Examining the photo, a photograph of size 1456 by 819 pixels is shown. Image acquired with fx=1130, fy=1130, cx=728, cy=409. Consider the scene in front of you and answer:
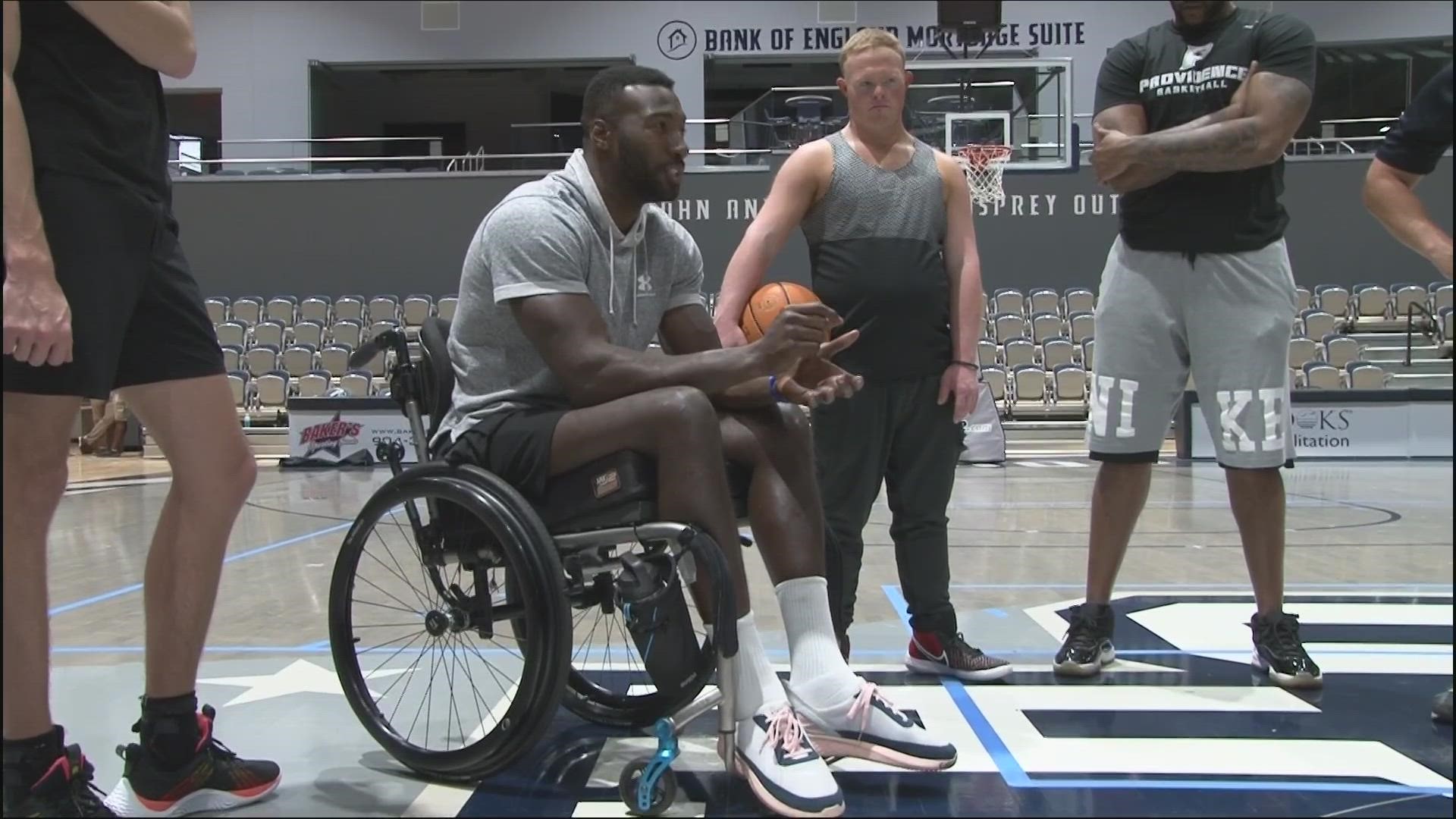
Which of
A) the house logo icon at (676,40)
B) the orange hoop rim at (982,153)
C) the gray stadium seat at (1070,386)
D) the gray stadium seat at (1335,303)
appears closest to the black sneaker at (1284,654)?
the orange hoop rim at (982,153)

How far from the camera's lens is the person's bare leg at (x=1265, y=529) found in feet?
8.73

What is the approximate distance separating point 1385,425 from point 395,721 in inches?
377

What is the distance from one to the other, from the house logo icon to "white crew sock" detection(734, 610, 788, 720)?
15.2 m

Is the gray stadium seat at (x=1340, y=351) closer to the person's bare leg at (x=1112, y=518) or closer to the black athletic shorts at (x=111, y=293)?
the person's bare leg at (x=1112, y=518)

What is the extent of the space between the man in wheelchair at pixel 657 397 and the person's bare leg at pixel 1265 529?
1109mm

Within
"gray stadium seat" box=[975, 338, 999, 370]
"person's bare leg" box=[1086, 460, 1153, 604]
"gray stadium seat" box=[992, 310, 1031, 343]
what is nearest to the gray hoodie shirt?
"person's bare leg" box=[1086, 460, 1153, 604]

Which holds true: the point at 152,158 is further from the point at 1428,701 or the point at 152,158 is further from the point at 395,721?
the point at 1428,701

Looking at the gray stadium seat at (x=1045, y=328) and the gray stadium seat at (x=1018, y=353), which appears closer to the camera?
the gray stadium seat at (x=1018, y=353)

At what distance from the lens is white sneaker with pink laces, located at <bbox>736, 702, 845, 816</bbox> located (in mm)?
1784

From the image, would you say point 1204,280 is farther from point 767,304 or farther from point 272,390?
point 272,390

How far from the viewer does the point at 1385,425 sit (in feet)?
31.5

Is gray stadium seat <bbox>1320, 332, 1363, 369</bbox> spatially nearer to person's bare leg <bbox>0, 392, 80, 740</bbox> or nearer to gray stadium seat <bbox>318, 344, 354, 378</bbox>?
gray stadium seat <bbox>318, 344, 354, 378</bbox>

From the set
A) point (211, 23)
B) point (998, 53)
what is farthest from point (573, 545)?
point (211, 23)

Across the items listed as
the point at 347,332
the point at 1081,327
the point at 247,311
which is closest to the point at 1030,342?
the point at 1081,327
